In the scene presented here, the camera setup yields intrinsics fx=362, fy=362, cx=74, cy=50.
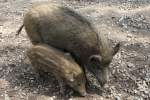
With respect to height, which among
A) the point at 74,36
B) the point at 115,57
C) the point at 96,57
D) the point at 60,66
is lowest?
the point at 115,57

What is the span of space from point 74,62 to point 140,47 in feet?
5.43

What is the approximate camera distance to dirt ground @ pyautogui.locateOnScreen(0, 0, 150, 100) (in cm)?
495

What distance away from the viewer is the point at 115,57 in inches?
225

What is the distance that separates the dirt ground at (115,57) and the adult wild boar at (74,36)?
501 mm

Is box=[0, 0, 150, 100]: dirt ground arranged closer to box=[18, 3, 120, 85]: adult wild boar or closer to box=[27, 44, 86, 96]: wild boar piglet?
box=[27, 44, 86, 96]: wild boar piglet

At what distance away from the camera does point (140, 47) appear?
19.6ft

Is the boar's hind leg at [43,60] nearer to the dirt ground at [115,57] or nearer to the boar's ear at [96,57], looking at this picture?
the dirt ground at [115,57]

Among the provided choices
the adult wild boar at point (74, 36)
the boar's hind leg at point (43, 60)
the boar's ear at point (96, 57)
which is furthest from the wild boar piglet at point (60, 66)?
the boar's ear at point (96, 57)

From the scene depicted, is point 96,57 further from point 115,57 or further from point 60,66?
point 115,57

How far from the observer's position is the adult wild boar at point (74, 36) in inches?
182

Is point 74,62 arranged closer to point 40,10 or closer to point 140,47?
point 40,10

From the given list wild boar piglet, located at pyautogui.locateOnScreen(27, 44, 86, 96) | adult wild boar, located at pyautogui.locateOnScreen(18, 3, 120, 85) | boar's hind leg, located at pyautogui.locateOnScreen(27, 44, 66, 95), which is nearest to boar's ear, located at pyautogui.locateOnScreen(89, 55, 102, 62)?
adult wild boar, located at pyautogui.locateOnScreen(18, 3, 120, 85)

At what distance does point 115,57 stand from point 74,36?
122 centimetres

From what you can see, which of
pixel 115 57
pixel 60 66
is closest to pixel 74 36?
pixel 60 66
